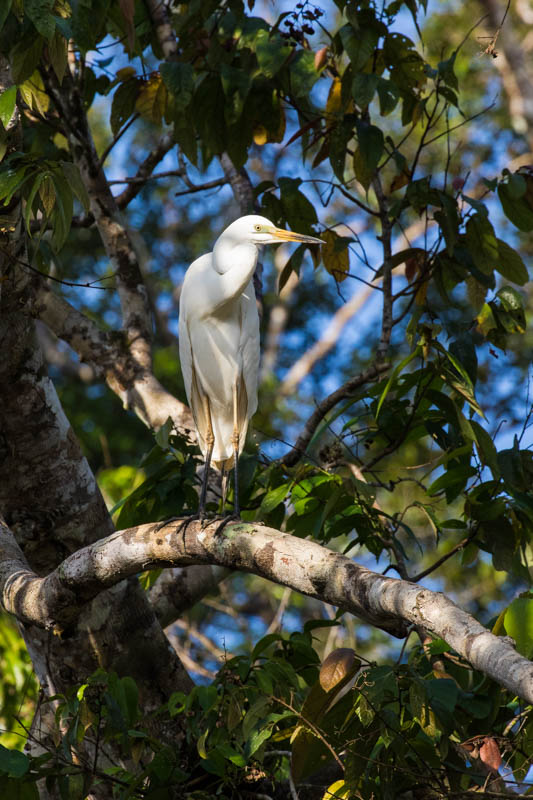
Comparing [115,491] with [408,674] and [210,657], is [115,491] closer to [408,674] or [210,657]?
[210,657]

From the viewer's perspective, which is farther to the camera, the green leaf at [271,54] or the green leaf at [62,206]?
the green leaf at [271,54]

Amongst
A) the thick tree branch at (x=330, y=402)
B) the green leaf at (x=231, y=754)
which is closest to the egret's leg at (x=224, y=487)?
the thick tree branch at (x=330, y=402)

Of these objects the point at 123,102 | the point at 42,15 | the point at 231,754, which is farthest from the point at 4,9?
the point at 231,754

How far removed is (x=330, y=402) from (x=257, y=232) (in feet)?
2.02

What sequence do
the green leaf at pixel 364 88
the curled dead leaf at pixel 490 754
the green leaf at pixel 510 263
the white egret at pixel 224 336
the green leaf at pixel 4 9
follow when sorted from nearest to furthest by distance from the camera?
the curled dead leaf at pixel 490 754, the green leaf at pixel 4 9, the green leaf at pixel 364 88, the green leaf at pixel 510 263, the white egret at pixel 224 336

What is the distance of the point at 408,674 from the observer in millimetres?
1779

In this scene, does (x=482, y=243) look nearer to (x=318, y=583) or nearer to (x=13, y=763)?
(x=318, y=583)

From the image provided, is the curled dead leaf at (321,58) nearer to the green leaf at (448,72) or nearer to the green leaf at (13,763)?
the green leaf at (448,72)

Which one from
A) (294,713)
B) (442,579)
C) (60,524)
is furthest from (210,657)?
(294,713)

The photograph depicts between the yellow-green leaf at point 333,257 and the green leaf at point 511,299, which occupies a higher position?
the yellow-green leaf at point 333,257

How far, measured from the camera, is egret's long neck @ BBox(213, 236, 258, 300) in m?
2.95

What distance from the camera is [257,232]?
3.00 m

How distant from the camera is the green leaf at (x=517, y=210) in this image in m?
2.87

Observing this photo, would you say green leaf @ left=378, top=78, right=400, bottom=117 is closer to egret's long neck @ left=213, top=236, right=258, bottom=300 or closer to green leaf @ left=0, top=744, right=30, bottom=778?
egret's long neck @ left=213, top=236, right=258, bottom=300
